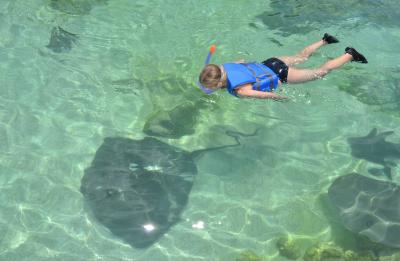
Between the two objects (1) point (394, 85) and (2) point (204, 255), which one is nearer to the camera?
(2) point (204, 255)

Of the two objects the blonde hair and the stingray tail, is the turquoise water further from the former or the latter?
the blonde hair

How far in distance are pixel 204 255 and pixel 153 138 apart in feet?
7.57

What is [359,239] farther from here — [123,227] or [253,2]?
[253,2]

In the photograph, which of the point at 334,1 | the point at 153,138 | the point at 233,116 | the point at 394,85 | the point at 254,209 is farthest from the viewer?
the point at 334,1

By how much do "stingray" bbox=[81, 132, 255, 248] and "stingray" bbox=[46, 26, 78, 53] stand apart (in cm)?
294

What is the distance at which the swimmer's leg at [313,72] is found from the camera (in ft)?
27.4

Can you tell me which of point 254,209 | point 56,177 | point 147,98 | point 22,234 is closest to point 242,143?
point 254,209

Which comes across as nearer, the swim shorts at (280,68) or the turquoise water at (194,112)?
the turquoise water at (194,112)

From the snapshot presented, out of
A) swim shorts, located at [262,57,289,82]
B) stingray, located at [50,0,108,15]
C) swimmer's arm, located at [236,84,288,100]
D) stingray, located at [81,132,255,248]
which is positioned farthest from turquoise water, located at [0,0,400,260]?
swimmer's arm, located at [236,84,288,100]

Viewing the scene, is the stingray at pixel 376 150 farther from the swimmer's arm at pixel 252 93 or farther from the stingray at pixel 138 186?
the stingray at pixel 138 186

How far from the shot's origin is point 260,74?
7855 mm

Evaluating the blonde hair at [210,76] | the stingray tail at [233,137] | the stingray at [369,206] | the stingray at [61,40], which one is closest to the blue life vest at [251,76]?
the blonde hair at [210,76]

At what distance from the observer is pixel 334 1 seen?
11.9 meters

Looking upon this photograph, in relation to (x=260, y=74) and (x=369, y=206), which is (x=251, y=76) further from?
(x=369, y=206)
